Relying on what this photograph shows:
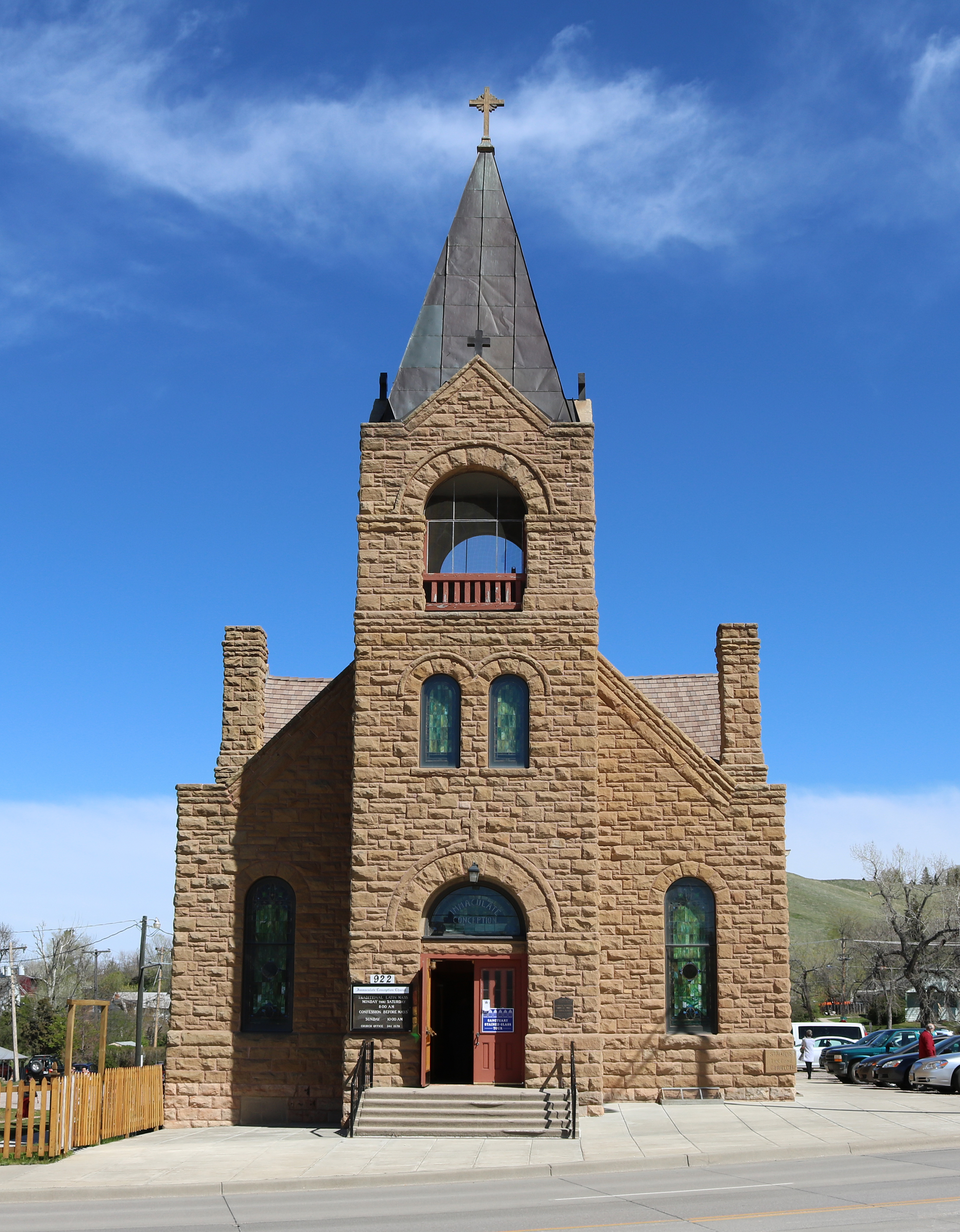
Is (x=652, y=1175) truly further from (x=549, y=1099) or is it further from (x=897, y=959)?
(x=897, y=959)

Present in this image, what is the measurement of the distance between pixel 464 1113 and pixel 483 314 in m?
14.2

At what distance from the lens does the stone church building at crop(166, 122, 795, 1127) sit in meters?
20.0

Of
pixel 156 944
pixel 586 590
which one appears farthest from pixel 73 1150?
pixel 156 944

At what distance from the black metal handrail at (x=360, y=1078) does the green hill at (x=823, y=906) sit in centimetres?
11538

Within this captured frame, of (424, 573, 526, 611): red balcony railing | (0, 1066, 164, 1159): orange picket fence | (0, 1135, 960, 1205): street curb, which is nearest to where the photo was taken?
(0, 1135, 960, 1205): street curb

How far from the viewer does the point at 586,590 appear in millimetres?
Result: 21141

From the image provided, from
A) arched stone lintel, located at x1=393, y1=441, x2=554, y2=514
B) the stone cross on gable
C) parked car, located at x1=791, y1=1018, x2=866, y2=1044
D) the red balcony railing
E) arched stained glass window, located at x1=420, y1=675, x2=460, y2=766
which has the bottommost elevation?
parked car, located at x1=791, y1=1018, x2=866, y2=1044

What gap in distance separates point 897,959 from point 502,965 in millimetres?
57424

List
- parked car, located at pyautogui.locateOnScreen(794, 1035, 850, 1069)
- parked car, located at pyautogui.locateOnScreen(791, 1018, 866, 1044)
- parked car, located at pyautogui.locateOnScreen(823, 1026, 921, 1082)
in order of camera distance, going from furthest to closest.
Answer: parked car, located at pyautogui.locateOnScreen(791, 1018, 866, 1044) < parked car, located at pyautogui.locateOnScreen(794, 1035, 850, 1069) < parked car, located at pyautogui.locateOnScreen(823, 1026, 921, 1082)

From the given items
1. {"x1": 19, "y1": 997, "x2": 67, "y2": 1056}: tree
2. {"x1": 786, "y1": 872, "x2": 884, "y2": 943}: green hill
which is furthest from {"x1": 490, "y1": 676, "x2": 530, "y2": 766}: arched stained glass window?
{"x1": 786, "y1": 872, "x2": 884, "y2": 943}: green hill

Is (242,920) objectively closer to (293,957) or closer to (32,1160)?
(293,957)

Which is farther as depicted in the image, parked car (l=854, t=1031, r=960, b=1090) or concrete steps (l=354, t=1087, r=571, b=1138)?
parked car (l=854, t=1031, r=960, b=1090)

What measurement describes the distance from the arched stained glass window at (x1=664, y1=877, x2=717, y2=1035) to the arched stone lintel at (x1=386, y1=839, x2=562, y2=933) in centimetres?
319

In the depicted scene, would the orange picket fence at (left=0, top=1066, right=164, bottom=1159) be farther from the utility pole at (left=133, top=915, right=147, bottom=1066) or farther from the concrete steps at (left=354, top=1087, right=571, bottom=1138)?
the utility pole at (left=133, top=915, right=147, bottom=1066)
